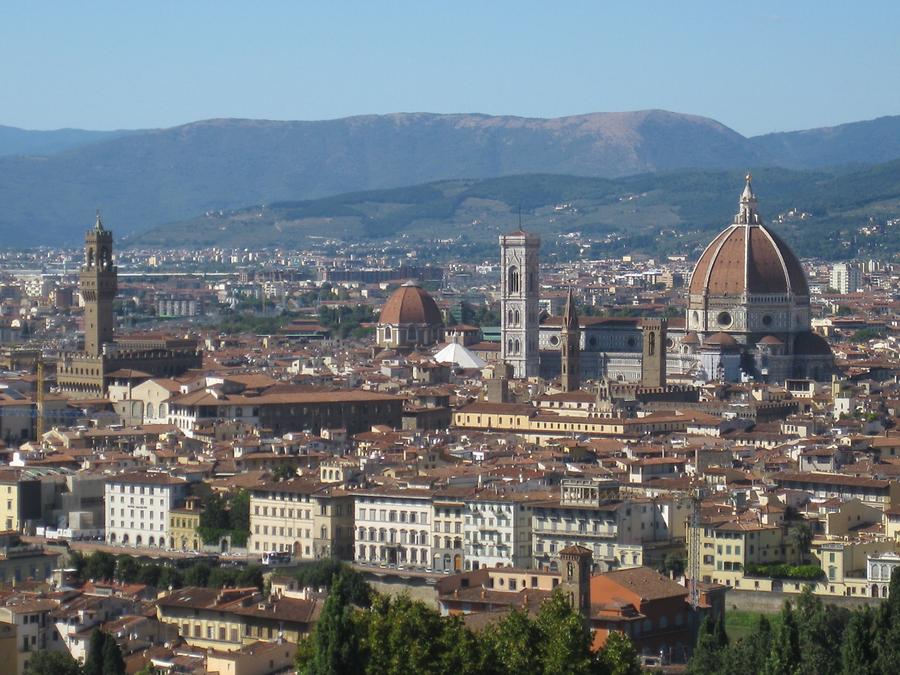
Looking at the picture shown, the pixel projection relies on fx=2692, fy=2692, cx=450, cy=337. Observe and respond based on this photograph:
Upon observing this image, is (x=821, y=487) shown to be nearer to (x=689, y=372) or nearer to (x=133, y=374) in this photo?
(x=133, y=374)

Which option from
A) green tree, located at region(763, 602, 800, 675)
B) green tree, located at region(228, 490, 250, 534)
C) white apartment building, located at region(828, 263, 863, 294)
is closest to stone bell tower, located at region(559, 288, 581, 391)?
green tree, located at region(228, 490, 250, 534)

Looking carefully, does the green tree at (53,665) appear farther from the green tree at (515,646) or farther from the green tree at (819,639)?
the green tree at (819,639)

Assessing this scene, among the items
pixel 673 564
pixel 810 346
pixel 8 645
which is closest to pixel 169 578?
pixel 8 645

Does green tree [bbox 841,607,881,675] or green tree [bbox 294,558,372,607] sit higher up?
green tree [bbox 841,607,881,675]

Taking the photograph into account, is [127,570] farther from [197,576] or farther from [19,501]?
[19,501]

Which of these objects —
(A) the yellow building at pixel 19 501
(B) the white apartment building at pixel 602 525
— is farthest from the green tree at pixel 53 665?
(A) the yellow building at pixel 19 501

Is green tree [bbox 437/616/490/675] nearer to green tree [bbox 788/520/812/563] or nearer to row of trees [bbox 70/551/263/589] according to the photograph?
row of trees [bbox 70/551/263/589]
